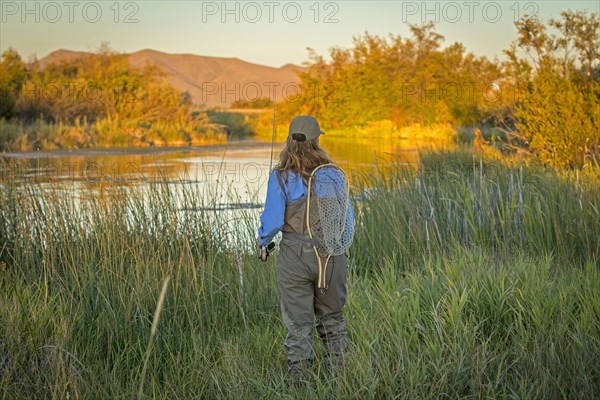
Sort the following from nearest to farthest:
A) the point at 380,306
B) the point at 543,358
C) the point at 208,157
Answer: the point at 543,358 < the point at 380,306 < the point at 208,157

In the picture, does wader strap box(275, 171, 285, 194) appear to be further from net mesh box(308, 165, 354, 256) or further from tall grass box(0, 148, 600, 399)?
tall grass box(0, 148, 600, 399)

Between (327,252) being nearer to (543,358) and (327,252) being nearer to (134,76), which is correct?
(543,358)

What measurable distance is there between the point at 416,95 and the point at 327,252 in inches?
1621

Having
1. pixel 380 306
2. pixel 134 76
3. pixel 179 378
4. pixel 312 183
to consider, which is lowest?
pixel 179 378

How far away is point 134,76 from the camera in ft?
126

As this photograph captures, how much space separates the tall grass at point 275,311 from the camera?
3.81m

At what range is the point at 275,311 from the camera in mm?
5406

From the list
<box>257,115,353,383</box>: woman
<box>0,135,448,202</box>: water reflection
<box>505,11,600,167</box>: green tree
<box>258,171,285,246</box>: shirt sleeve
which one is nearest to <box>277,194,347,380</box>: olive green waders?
<box>257,115,353,383</box>: woman

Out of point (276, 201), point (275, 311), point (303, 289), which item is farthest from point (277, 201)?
point (275, 311)

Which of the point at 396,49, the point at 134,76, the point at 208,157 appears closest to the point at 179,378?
the point at 208,157

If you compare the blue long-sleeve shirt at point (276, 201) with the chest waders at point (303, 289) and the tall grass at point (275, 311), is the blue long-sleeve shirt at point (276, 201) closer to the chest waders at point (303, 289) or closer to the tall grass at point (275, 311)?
the chest waders at point (303, 289)

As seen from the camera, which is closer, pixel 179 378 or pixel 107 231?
pixel 179 378

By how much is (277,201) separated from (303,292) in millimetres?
505

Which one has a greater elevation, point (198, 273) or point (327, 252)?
point (327, 252)
